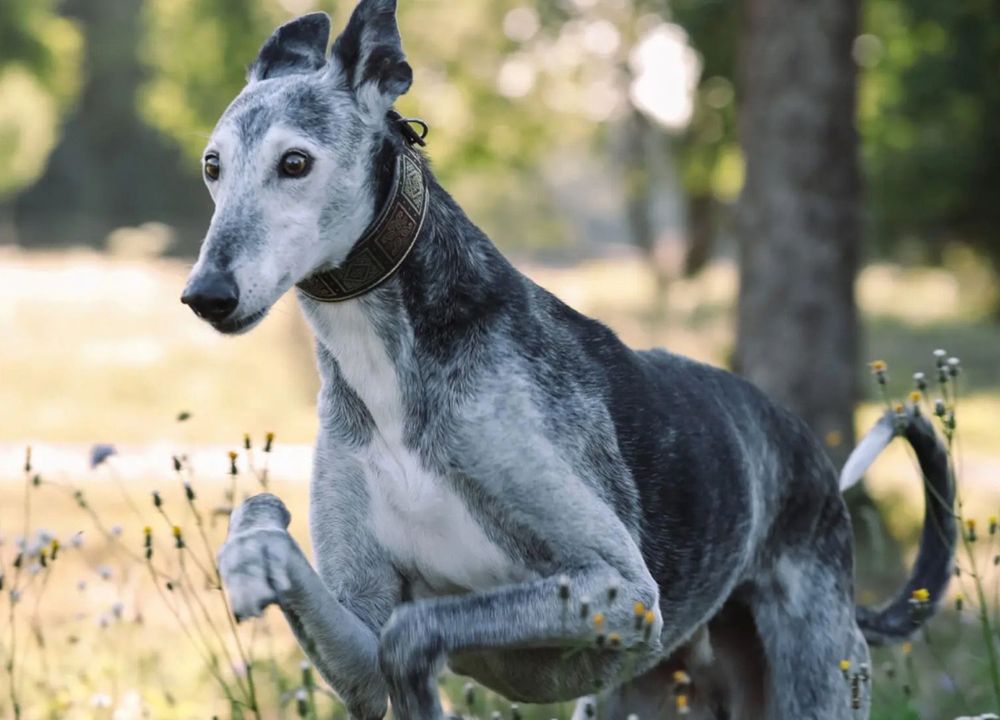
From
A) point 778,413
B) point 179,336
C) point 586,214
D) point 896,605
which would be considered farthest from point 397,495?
point 586,214

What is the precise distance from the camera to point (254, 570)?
3127mm

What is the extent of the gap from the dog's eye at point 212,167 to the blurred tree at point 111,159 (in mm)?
48136

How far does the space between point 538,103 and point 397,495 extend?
2159 cm

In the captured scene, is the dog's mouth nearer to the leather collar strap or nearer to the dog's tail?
the leather collar strap

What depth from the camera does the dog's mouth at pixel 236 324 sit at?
3.20 meters

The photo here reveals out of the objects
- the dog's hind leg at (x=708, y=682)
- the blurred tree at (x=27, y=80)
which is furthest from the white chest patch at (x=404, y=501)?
the blurred tree at (x=27, y=80)

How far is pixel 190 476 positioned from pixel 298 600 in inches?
47.2

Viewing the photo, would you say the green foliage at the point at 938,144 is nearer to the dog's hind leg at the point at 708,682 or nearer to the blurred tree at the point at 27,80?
the dog's hind leg at the point at 708,682

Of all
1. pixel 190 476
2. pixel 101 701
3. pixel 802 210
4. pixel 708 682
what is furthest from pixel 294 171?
pixel 802 210

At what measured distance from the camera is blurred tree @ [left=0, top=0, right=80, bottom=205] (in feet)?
129

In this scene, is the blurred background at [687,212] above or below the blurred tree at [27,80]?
below

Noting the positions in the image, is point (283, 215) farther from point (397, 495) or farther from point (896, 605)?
point (896, 605)

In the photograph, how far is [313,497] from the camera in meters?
3.67

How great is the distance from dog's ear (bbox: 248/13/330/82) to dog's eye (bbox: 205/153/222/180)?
446 millimetres
